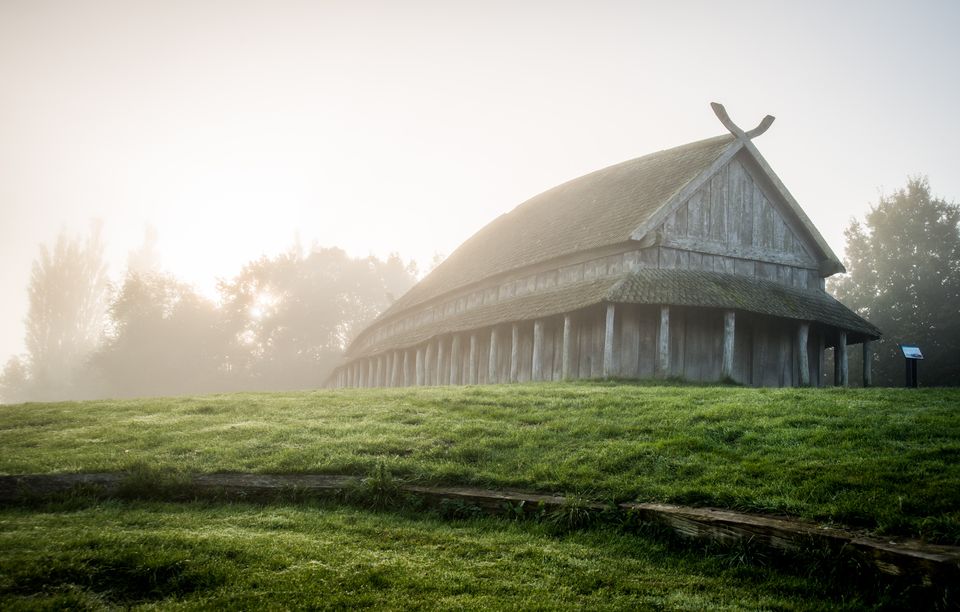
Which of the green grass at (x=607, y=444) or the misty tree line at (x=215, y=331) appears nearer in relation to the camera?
the green grass at (x=607, y=444)

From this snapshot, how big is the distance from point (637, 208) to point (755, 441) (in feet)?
50.0

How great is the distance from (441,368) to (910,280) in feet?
101

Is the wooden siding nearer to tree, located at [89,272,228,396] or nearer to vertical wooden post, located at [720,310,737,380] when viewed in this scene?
vertical wooden post, located at [720,310,737,380]

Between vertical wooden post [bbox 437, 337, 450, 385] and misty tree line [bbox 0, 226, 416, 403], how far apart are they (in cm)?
2661

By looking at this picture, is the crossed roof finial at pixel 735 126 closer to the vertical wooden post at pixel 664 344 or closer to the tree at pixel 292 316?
the vertical wooden post at pixel 664 344

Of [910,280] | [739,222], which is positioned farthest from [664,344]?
[910,280]

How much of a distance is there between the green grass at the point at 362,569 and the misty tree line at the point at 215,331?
164 ft

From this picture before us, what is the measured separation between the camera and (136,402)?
15.0 meters

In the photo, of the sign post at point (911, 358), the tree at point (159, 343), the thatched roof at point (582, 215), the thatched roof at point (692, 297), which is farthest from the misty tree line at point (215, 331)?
the sign post at point (911, 358)

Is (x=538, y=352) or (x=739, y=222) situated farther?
(x=739, y=222)

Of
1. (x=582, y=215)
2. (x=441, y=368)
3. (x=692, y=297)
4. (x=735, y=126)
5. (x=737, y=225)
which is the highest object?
(x=735, y=126)

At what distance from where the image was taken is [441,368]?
30.2 meters

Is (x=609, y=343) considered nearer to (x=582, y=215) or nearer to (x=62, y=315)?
(x=582, y=215)

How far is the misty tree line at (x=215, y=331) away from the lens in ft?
202
